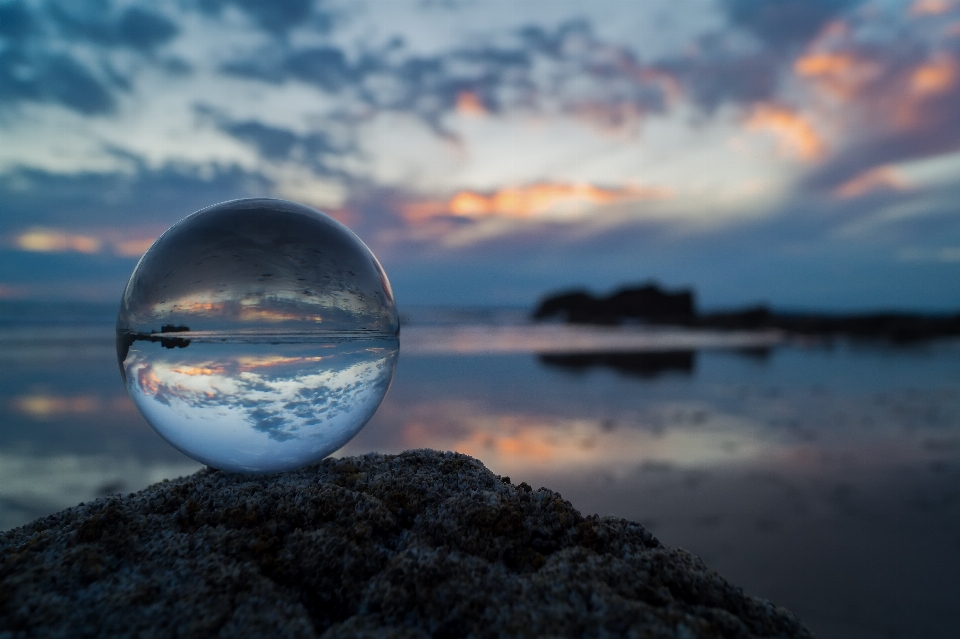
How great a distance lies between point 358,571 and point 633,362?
14.8 m

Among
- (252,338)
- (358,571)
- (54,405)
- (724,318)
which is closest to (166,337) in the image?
(252,338)

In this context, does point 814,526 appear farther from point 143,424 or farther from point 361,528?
point 143,424

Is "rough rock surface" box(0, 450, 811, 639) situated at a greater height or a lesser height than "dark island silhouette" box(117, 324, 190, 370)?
lesser

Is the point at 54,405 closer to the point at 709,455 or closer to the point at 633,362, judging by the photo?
the point at 709,455

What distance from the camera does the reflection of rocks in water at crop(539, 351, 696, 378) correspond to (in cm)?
1448

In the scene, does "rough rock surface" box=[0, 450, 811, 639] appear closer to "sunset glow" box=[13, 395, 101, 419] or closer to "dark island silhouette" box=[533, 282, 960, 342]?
"sunset glow" box=[13, 395, 101, 419]

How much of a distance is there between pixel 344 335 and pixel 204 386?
0.77 meters

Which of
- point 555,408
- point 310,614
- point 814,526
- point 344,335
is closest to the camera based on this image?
point 310,614

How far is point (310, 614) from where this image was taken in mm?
2088

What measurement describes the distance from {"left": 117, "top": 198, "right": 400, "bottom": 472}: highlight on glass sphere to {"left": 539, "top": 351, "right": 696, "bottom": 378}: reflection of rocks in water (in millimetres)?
11366

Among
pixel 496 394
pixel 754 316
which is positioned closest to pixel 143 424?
pixel 496 394

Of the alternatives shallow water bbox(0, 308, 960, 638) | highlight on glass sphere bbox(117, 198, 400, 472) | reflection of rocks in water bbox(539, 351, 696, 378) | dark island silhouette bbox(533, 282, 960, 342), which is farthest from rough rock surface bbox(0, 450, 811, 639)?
dark island silhouette bbox(533, 282, 960, 342)

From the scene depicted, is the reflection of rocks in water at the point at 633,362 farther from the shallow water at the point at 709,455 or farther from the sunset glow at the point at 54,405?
the sunset glow at the point at 54,405

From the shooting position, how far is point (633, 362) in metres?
16.2
